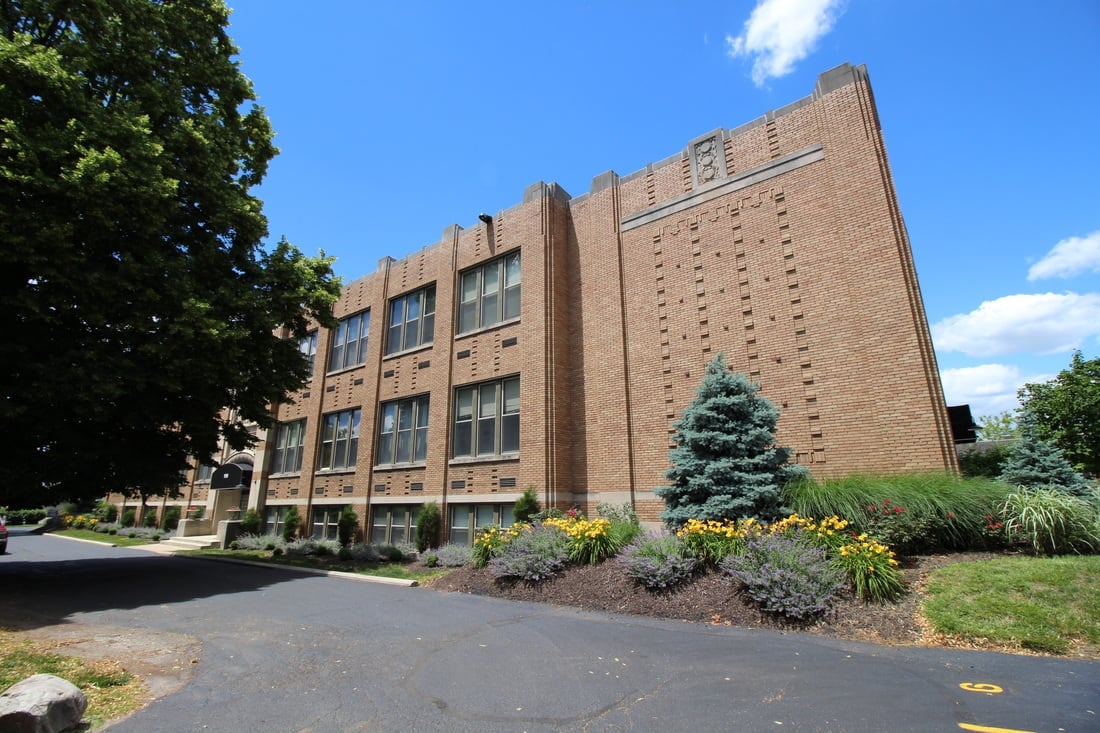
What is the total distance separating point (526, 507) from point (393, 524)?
6694mm

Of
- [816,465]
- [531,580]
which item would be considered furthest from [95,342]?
[816,465]

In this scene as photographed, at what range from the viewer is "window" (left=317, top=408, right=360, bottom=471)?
73.6 feet

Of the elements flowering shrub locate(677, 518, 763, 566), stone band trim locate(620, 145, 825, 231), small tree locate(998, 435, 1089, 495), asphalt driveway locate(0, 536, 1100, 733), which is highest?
stone band trim locate(620, 145, 825, 231)

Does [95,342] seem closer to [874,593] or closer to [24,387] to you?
[24,387]

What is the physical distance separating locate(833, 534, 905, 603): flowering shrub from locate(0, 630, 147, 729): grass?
8.84 meters

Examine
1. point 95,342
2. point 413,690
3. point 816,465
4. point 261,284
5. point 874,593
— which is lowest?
point 413,690

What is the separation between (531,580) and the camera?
11.2 metres

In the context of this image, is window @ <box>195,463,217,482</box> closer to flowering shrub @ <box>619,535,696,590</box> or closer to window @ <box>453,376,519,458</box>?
window @ <box>453,376,519,458</box>

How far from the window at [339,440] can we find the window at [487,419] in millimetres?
5674

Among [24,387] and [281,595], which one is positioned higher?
[24,387]

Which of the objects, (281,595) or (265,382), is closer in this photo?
(281,595)

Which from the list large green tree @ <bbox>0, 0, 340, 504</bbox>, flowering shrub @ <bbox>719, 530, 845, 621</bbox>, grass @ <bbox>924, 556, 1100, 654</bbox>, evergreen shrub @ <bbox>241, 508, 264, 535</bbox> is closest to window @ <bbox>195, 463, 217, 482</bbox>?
evergreen shrub @ <bbox>241, 508, 264, 535</bbox>

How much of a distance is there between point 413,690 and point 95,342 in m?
10.3

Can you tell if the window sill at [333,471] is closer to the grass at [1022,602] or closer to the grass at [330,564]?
the grass at [330,564]
